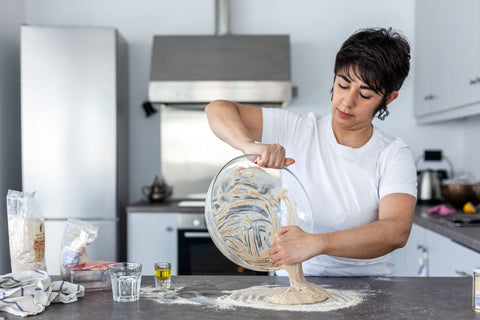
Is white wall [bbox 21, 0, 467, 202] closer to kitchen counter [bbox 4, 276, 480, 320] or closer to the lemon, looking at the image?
the lemon

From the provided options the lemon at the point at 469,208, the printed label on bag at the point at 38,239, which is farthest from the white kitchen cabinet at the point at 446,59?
the printed label on bag at the point at 38,239

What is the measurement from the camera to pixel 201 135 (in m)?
3.34

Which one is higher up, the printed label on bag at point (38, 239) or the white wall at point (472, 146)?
the white wall at point (472, 146)

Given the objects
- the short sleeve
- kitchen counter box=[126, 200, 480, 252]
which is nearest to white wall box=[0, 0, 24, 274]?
kitchen counter box=[126, 200, 480, 252]

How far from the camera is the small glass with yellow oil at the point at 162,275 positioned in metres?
1.22

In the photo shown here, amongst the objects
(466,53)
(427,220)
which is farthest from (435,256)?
(466,53)

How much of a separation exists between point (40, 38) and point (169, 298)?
2.31 m

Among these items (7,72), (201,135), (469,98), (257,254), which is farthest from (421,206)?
(7,72)

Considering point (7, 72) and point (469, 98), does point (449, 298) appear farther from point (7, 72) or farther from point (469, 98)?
point (7, 72)

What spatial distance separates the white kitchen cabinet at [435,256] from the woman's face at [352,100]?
2.76 feet

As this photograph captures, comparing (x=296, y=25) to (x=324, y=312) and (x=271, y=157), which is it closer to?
(x=271, y=157)

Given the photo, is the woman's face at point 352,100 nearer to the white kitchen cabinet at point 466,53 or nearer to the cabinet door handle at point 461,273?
the cabinet door handle at point 461,273

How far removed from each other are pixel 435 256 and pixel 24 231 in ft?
6.11

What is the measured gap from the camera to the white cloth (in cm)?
104
